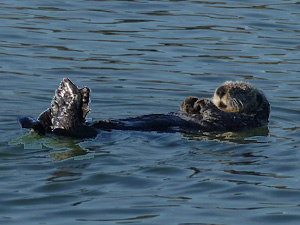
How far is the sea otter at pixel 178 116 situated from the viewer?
654 centimetres

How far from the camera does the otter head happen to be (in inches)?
309

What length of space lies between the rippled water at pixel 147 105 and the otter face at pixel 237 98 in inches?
13.3

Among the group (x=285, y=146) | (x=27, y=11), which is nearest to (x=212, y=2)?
(x=27, y=11)

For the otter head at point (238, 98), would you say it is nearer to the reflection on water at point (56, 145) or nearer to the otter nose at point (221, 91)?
the otter nose at point (221, 91)

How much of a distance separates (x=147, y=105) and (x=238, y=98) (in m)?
1.39

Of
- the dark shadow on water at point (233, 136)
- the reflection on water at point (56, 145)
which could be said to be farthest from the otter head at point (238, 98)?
the reflection on water at point (56, 145)

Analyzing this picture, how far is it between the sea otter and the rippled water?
0.10 m

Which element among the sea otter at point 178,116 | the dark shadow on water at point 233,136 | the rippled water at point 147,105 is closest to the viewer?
the rippled water at point 147,105

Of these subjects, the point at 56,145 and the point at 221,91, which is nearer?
the point at 56,145

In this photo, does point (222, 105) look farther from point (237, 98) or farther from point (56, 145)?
point (56, 145)

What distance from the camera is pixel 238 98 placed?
789 centimetres

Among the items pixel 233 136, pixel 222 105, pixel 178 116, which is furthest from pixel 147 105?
pixel 233 136

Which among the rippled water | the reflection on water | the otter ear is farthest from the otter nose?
the reflection on water

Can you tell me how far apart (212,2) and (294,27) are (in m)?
2.10
